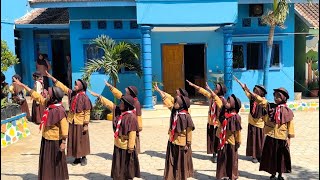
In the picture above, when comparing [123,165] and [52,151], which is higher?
[52,151]

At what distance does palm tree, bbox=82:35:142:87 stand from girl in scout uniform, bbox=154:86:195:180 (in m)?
6.06

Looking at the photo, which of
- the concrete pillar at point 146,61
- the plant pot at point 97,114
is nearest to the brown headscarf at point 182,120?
the concrete pillar at point 146,61

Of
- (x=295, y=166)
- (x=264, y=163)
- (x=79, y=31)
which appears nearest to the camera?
(x=264, y=163)

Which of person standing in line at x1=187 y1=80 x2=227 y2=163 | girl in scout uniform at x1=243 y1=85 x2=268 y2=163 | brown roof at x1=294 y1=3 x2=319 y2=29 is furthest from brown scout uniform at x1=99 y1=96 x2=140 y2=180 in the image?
brown roof at x1=294 y1=3 x2=319 y2=29

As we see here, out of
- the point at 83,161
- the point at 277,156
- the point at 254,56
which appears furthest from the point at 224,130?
the point at 254,56

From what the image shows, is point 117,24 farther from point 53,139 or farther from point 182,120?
point 182,120

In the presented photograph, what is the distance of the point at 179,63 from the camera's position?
16.4 m

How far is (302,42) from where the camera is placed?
17.1 meters

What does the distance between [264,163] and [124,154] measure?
2635 millimetres

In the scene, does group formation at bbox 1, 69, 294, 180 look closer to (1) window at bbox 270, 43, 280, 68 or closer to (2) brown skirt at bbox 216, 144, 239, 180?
(2) brown skirt at bbox 216, 144, 239, 180

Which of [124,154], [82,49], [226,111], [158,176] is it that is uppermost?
[82,49]

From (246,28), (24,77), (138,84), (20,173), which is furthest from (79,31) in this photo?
(20,173)

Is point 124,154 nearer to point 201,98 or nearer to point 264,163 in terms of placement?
point 264,163

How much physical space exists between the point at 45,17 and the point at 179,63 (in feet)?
18.4
